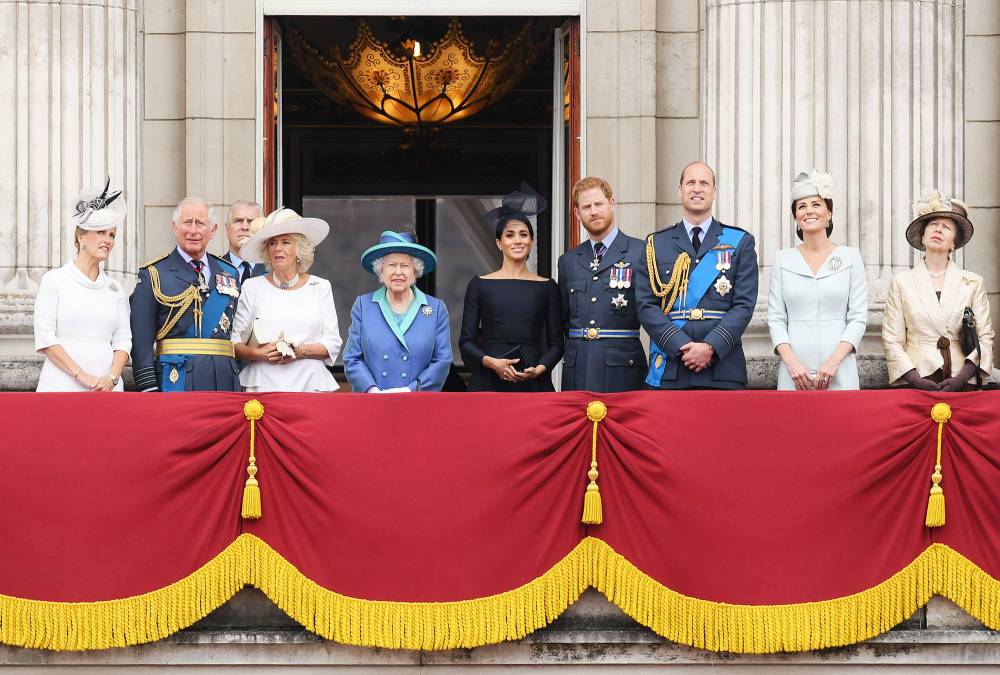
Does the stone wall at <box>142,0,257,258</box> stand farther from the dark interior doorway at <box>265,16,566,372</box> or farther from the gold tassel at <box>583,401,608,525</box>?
the dark interior doorway at <box>265,16,566,372</box>

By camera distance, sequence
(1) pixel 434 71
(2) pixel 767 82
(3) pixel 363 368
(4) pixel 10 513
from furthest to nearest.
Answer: (1) pixel 434 71 < (2) pixel 767 82 < (3) pixel 363 368 < (4) pixel 10 513

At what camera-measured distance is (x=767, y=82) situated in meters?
11.3

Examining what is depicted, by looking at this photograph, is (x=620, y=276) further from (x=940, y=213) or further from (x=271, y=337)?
(x=271, y=337)

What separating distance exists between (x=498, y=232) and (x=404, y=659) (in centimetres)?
264

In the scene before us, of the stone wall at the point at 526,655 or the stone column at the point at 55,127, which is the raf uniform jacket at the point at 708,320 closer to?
the stone wall at the point at 526,655

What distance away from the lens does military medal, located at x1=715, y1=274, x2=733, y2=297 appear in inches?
363

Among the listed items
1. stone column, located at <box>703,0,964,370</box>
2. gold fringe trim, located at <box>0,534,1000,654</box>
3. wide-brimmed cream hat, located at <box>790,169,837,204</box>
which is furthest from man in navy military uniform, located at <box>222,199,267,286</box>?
wide-brimmed cream hat, located at <box>790,169,837,204</box>

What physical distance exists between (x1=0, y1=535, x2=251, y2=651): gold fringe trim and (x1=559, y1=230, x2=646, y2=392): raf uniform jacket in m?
2.31

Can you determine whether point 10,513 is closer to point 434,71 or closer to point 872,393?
point 872,393

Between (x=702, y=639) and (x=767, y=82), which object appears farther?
(x=767, y=82)

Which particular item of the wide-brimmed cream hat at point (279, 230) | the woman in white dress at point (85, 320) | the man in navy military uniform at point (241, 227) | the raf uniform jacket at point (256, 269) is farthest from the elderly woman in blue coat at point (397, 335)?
the woman in white dress at point (85, 320)

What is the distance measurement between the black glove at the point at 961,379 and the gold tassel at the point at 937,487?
830 millimetres

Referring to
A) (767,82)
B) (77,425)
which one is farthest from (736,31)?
(77,425)

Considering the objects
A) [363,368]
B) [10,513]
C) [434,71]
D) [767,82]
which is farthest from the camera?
[434,71]
